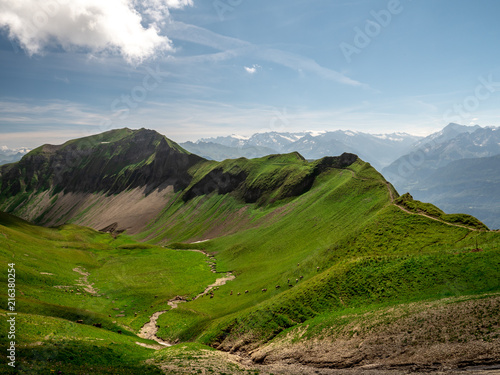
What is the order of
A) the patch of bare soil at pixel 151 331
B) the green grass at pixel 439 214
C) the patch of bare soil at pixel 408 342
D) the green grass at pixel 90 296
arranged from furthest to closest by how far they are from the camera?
Result: the patch of bare soil at pixel 151 331
the green grass at pixel 439 214
the green grass at pixel 90 296
the patch of bare soil at pixel 408 342

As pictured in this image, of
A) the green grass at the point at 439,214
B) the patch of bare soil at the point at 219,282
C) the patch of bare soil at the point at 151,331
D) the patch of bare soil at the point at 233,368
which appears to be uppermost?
the green grass at the point at 439,214

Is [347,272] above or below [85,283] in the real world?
above

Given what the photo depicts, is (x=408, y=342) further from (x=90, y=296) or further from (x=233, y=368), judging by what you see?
(x=90, y=296)

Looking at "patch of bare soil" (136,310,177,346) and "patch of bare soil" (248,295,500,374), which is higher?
"patch of bare soil" (248,295,500,374)

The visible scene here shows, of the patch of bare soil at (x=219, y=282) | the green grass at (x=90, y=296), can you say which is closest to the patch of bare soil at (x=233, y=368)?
the green grass at (x=90, y=296)

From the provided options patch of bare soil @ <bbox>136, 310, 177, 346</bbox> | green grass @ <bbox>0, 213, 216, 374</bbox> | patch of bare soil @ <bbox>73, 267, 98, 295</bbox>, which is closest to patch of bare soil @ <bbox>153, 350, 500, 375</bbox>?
green grass @ <bbox>0, 213, 216, 374</bbox>

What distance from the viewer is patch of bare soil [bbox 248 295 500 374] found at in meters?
29.5

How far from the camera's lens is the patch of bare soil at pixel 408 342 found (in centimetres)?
2953

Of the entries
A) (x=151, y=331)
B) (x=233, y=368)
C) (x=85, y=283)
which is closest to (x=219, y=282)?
(x=151, y=331)

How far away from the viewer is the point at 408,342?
33656 millimetres

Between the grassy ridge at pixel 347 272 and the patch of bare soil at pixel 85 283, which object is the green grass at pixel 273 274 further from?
the patch of bare soil at pixel 85 283

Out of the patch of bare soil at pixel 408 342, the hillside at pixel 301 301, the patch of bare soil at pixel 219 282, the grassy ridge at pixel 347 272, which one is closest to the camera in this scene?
the patch of bare soil at pixel 408 342

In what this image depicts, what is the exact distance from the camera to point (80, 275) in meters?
97.4

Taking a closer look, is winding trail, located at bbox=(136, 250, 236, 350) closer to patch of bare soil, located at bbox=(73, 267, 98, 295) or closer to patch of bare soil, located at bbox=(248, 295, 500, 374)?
patch of bare soil, located at bbox=(73, 267, 98, 295)
